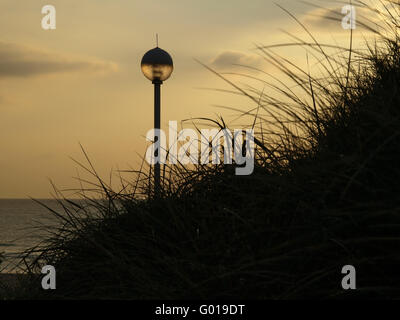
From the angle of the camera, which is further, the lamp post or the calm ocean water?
the lamp post

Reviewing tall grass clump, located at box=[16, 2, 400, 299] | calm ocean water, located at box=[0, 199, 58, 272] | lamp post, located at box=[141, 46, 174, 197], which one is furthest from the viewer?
lamp post, located at box=[141, 46, 174, 197]

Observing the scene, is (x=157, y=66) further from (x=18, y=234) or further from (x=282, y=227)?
(x=18, y=234)

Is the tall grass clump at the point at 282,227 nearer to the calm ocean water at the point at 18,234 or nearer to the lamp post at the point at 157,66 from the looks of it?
the calm ocean water at the point at 18,234

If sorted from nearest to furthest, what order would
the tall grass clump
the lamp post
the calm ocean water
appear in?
the tall grass clump
the calm ocean water
the lamp post

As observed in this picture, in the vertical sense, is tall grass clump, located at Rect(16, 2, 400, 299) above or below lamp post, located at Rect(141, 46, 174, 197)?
below

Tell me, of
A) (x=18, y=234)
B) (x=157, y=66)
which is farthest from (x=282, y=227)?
(x=18, y=234)

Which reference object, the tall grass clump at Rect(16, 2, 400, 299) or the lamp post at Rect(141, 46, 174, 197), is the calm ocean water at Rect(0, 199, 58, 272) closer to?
the tall grass clump at Rect(16, 2, 400, 299)

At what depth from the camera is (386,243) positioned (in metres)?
2.54

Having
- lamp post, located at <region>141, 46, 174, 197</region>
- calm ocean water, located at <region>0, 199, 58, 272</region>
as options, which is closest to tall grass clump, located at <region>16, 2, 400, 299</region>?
calm ocean water, located at <region>0, 199, 58, 272</region>

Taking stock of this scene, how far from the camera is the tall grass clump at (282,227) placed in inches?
99.0

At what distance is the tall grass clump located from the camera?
251 cm

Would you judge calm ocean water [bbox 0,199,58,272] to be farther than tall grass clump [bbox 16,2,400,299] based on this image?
Yes

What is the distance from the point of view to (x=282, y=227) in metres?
2.64
